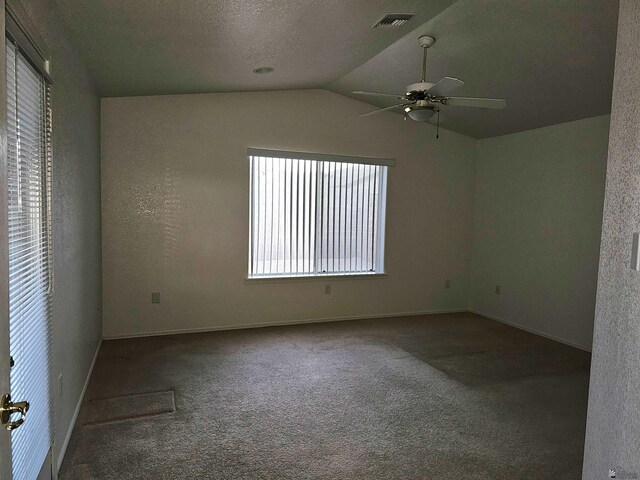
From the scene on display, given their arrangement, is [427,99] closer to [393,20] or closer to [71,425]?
[393,20]

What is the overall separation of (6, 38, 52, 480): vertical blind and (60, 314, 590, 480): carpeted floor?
637 mm

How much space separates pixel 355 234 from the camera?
5.55 m

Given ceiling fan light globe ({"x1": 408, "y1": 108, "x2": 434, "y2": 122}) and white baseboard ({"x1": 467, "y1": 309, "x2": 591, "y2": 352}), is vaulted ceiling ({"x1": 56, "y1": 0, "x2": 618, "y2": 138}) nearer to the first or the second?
ceiling fan light globe ({"x1": 408, "y1": 108, "x2": 434, "y2": 122})

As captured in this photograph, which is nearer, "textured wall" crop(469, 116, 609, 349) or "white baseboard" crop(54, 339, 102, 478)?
"white baseboard" crop(54, 339, 102, 478)

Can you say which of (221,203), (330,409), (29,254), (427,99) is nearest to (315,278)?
(221,203)

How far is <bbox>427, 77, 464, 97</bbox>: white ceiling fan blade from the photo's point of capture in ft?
9.07

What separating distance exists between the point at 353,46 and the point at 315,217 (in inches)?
87.3

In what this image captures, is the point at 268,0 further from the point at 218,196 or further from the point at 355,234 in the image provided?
the point at 355,234

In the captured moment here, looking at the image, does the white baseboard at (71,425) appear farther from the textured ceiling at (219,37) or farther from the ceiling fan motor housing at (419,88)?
the ceiling fan motor housing at (419,88)

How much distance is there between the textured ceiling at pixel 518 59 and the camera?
9.38 feet

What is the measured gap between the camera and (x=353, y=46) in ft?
11.5

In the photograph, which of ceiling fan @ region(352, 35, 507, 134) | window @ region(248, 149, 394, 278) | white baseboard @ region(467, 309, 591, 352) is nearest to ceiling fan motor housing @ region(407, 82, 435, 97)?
ceiling fan @ region(352, 35, 507, 134)

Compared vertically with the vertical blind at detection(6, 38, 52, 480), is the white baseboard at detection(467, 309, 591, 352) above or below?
below

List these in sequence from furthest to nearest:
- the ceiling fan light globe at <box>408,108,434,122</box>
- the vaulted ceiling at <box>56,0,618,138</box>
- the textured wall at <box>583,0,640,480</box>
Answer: the ceiling fan light globe at <box>408,108,434,122</box>
the vaulted ceiling at <box>56,0,618,138</box>
the textured wall at <box>583,0,640,480</box>
